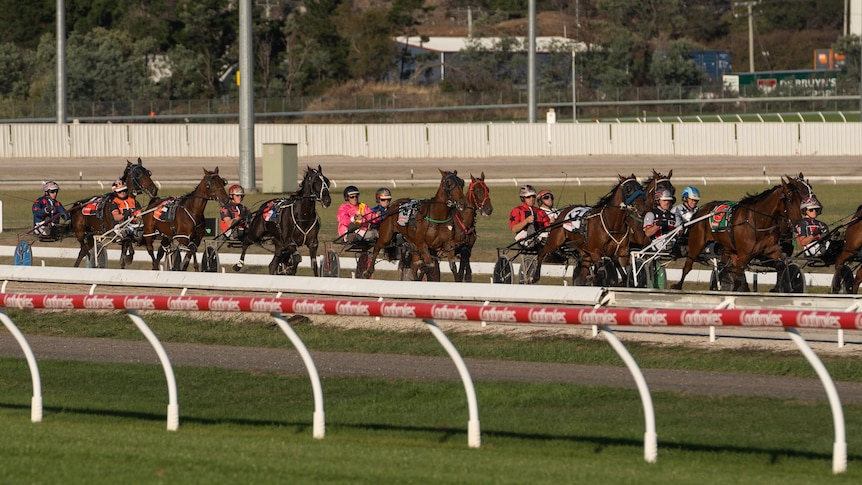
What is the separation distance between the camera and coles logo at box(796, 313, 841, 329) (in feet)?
24.7

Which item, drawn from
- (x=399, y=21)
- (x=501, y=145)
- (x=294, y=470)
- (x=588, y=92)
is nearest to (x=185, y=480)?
(x=294, y=470)

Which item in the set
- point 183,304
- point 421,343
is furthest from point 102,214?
point 183,304

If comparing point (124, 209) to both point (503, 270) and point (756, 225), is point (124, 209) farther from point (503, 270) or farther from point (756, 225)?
point (756, 225)

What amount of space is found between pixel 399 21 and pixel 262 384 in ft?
259

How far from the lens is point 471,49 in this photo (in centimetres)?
8375

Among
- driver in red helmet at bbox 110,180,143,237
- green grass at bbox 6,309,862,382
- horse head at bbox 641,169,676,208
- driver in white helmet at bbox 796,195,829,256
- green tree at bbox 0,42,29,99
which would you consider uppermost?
green tree at bbox 0,42,29,99

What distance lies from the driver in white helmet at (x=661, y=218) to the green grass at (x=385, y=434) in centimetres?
671

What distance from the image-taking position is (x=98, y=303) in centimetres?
940

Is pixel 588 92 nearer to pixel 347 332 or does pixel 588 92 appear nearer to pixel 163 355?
pixel 347 332

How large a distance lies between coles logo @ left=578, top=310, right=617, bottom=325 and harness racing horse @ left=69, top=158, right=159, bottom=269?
50.3 ft

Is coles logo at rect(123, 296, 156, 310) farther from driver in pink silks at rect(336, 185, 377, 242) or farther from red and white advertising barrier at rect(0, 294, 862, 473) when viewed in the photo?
driver in pink silks at rect(336, 185, 377, 242)

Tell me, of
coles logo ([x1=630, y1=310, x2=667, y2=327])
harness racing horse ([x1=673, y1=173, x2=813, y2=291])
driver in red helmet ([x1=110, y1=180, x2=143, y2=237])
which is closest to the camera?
coles logo ([x1=630, y1=310, x2=667, y2=327])

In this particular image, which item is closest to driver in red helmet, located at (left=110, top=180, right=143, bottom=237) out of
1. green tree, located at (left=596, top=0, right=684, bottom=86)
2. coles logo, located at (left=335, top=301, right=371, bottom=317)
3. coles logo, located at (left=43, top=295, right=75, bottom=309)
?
coles logo, located at (left=43, top=295, right=75, bottom=309)

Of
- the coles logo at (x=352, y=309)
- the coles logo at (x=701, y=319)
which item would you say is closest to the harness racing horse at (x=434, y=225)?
the coles logo at (x=352, y=309)
